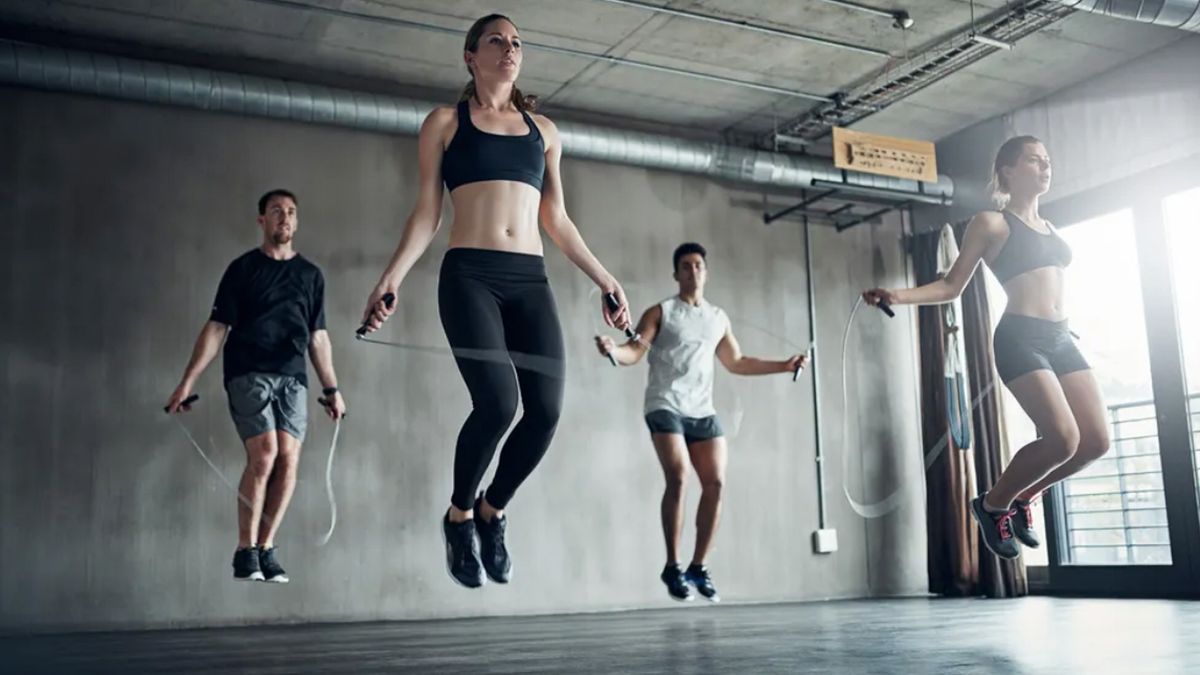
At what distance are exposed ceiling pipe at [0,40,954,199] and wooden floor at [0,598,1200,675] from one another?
2821mm

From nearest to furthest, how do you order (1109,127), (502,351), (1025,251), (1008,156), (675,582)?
1. (502,351)
2. (1025,251)
3. (1008,156)
4. (675,582)
5. (1109,127)

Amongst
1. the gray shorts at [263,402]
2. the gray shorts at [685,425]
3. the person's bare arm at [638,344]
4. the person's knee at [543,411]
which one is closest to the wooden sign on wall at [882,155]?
the person's bare arm at [638,344]

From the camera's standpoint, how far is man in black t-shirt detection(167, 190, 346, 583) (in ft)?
16.2

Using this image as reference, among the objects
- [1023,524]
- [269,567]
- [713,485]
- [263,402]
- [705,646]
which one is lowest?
[705,646]

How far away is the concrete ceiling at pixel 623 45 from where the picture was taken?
A: 624cm

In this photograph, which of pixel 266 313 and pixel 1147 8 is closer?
pixel 266 313

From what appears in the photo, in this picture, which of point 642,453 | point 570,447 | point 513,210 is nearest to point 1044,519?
point 642,453

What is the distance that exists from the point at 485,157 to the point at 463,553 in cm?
118

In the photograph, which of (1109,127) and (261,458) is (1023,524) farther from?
(1109,127)

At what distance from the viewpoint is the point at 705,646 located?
137 inches

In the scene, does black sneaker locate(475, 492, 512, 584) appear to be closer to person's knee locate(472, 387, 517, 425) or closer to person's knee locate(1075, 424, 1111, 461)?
person's knee locate(472, 387, 517, 425)

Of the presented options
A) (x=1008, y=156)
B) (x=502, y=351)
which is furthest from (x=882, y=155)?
(x=502, y=351)

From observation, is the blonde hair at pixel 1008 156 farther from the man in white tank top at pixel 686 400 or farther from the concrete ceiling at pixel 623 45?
the concrete ceiling at pixel 623 45

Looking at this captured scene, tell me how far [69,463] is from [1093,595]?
5.85m
